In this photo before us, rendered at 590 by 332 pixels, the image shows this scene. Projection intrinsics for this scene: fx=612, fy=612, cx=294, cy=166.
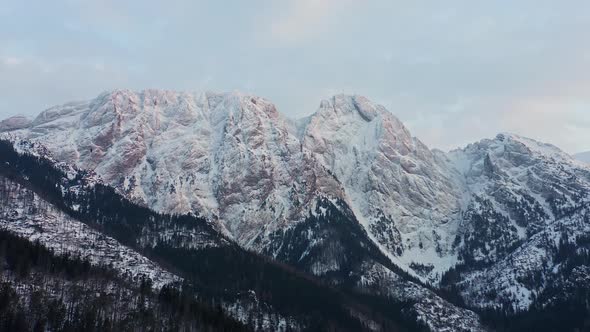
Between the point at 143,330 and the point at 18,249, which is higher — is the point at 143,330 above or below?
below

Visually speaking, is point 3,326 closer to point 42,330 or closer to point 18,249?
point 42,330

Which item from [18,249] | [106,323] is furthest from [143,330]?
[18,249]

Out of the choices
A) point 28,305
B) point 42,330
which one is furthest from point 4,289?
point 42,330

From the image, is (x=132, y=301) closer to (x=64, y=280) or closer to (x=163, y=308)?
(x=163, y=308)

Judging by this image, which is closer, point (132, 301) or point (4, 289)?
point (4, 289)

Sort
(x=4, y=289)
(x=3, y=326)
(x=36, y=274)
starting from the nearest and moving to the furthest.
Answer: (x=3, y=326) < (x=4, y=289) < (x=36, y=274)

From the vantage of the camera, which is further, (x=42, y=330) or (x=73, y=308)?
(x=73, y=308)

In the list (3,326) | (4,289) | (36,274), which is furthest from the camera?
(36,274)

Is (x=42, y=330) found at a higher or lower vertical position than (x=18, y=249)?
lower

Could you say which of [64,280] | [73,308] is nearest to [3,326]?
[73,308]
